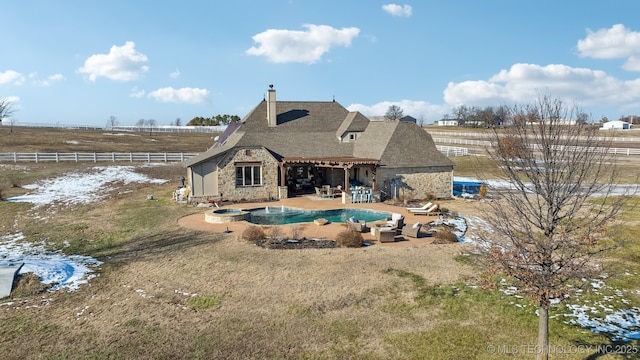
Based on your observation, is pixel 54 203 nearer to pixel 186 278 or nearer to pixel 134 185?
pixel 134 185

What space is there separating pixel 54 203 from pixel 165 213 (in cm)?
919

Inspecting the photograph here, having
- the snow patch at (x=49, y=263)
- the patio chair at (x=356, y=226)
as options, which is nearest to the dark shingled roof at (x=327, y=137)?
the patio chair at (x=356, y=226)

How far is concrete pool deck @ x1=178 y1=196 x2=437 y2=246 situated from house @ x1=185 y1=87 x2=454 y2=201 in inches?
73.6

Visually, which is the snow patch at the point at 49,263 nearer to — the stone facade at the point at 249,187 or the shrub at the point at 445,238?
the stone facade at the point at 249,187

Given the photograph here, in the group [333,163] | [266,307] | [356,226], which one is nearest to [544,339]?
[266,307]

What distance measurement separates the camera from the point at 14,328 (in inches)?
443

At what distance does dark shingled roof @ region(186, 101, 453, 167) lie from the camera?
31219 millimetres

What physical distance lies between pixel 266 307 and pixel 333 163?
1849 cm

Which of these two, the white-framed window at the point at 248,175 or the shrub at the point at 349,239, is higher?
the white-framed window at the point at 248,175

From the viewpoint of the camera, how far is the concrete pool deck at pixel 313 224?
65.4ft

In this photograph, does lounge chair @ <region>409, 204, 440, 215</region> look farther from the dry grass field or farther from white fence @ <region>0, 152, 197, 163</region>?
white fence @ <region>0, 152, 197, 163</region>

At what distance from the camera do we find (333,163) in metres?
30.1

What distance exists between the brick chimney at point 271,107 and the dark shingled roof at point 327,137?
1.41ft

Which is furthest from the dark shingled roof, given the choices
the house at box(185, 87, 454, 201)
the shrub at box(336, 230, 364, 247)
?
the shrub at box(336, 230, 364, 247)
